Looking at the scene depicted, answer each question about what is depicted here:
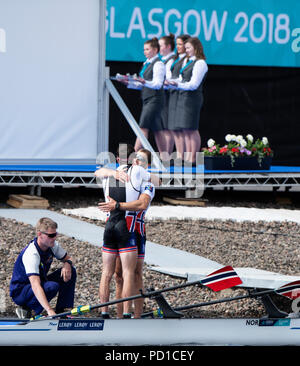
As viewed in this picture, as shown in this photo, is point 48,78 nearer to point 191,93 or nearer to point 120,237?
point 191,93

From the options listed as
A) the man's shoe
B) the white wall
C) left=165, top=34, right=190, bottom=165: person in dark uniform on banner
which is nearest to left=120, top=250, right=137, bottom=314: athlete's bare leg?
the man's shoe

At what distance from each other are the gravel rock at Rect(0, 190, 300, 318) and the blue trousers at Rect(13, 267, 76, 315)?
3.54 feet

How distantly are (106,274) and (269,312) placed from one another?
72.1 inches

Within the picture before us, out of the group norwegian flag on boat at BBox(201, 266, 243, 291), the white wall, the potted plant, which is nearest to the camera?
norwegian flag on boat at BBox(201, 266, 243, 291)

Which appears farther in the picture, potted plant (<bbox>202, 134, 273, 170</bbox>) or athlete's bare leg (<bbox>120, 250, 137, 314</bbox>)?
potted plant (<bbox>202, 134, 273, 170</bbox>)

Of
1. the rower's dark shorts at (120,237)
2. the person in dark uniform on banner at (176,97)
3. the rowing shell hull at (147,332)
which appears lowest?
the rowing shell hull at (147,332)

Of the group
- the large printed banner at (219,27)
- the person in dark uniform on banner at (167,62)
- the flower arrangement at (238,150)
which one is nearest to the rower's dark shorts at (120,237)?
the flower arrangement at (238,150)

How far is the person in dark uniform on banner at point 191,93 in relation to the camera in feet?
50.0

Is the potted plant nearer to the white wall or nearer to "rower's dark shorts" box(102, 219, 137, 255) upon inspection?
the white wall

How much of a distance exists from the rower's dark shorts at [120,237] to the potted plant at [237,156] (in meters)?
7.27

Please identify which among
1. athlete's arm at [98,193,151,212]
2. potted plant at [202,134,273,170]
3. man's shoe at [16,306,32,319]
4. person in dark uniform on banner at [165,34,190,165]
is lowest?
man's shoe at [16,306,32,319]

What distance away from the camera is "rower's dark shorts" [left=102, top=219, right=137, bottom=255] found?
7.23 m

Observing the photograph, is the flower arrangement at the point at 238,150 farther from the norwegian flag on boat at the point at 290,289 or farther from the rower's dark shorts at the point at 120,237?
the norwegian flag on boat at the point at 290,289
